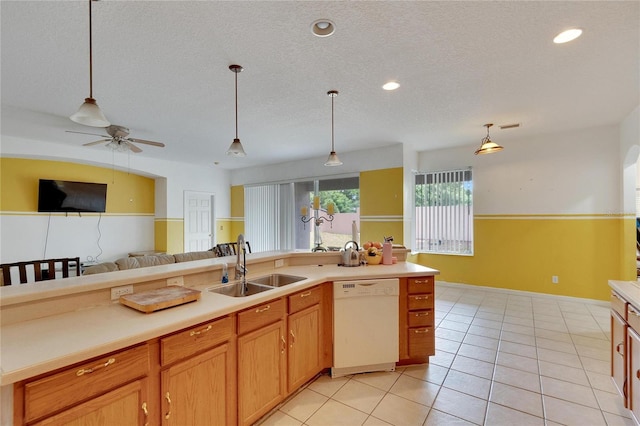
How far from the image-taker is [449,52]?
7.43ft

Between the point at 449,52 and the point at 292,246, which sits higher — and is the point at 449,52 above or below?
above

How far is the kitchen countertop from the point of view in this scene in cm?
106

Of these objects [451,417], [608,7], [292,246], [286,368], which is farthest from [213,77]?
[292,246]

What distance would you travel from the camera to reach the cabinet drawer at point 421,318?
2662mm

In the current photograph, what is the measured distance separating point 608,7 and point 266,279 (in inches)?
122

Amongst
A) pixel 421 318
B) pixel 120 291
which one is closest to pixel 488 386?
Result: pixel 421 318

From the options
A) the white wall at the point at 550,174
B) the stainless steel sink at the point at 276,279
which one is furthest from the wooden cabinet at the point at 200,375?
the white wall at the point at 550,174

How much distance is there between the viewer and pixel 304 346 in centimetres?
229

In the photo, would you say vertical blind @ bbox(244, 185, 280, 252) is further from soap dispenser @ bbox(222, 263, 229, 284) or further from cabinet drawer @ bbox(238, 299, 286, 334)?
cabinet drawer @ bbox(238, 299, 286, 334)

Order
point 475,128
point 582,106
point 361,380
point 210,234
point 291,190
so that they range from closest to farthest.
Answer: point 361,380, point 582,106, point 475,128, point 291,190, point 210,234

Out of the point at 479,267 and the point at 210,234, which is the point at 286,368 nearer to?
the point at 479,267

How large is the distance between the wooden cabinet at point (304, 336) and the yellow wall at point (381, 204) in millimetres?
3149

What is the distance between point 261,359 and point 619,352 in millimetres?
2513

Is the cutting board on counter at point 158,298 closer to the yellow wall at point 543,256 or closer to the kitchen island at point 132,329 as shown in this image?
the kitchen island at point 132,329
